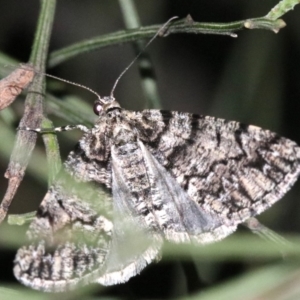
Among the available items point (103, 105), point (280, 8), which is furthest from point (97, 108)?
point (280, 8)

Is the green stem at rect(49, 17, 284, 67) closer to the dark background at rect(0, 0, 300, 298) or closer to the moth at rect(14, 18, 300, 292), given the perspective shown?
the moth at rect(14, 18, 300, 292)

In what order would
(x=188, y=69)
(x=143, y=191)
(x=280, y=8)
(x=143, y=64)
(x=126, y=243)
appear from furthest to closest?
1. (x=188, y=69)
2. (x=143, y=64)
3. (x=143, y=191)
4. (x=126, y=243)
5. (x=280, y=8)

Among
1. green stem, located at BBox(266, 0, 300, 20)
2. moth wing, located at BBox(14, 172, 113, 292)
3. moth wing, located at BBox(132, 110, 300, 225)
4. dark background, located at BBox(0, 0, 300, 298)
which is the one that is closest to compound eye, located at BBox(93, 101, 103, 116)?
moth wing, located at BBox(132, 110, 300, 225)

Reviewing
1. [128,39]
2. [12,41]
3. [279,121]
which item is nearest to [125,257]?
[128,39]

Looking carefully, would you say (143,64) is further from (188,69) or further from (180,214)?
(188,69)

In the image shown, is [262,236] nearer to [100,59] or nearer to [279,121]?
[279,121]

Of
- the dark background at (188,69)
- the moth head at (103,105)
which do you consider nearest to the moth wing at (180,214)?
the moth head at (103,105)

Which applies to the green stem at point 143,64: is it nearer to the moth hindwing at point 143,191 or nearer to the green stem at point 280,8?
the moth hindwing at point 143,191

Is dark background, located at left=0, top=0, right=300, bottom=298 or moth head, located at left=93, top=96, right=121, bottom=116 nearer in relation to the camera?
moth head, located at left=93, top=96, right=121, bottom=116
